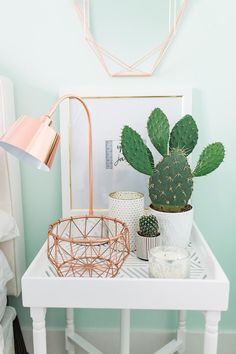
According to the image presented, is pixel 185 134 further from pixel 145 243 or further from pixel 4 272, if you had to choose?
pixel 4 272

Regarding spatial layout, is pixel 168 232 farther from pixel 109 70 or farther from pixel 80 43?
pixel 80 43

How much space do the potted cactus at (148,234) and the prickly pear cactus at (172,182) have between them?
6cm

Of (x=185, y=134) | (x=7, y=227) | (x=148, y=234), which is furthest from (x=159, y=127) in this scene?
(x=7, y=227)

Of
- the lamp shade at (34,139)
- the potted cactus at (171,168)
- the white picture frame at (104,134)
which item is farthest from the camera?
the white picture frame at (104,134)

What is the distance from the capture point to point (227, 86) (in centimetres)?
115

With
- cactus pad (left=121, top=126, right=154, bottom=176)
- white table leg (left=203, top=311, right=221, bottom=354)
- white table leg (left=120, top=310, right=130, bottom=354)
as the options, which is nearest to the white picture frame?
cactus pad (left=121, top=126, right=154, bottom=176)

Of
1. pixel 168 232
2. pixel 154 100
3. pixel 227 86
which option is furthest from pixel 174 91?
pixel 168 232

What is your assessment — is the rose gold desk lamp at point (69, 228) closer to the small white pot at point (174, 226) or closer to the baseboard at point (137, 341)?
the small white pot at point (174, 226)

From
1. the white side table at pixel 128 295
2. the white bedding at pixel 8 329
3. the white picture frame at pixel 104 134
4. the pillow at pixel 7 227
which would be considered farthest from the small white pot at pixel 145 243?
the white bedding at pixel 8 329

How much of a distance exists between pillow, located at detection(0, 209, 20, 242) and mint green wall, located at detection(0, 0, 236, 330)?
0.20 m

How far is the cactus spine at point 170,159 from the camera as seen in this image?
93cm

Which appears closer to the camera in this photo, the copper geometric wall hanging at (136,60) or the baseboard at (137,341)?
the copper geometric wall hanging at (136,60)

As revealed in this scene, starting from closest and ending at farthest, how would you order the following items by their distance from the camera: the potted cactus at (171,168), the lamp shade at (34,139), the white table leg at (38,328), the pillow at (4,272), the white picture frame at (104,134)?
the lamp shade at (34,139) < the white table leg at (38,328) < the potted cactus at (171,168) < the pillow at (4,272) < the white picture frame at (104,134)

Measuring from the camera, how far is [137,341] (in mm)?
1318
